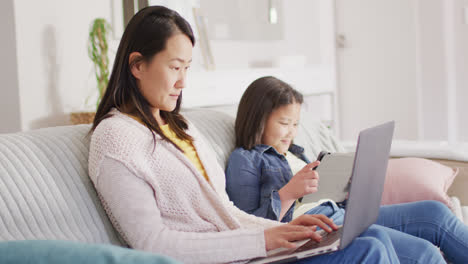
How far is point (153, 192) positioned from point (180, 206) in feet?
0.25

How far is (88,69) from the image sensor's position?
2662 mm

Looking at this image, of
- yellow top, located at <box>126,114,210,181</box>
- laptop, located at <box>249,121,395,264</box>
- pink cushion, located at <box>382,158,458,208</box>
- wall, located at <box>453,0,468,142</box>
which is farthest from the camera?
wall, located at <box>453,0,468,142</box>

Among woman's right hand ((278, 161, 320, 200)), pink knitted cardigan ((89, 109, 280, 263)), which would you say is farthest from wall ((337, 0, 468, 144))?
pink knitted cardigan ((89, 109, 280, 263))

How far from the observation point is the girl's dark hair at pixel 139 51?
1314 millimetres

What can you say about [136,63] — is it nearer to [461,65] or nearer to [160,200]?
[160,200]

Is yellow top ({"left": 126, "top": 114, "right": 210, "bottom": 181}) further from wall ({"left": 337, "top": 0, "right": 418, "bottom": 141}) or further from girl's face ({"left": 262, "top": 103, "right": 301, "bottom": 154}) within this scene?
wall ({"left": 337, "top": 0, "right": 418, "bottom": 141})

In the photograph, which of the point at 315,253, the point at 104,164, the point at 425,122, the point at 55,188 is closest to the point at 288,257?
the point at 315,253

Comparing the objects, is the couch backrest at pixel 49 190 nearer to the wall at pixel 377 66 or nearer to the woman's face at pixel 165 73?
the woman's face at pixel 165 73

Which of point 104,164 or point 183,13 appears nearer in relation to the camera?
point 104,164

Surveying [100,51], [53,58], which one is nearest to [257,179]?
[100,51]

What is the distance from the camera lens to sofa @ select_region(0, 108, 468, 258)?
1.16 meters

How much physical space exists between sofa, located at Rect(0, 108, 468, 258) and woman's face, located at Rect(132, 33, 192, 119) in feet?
0.67

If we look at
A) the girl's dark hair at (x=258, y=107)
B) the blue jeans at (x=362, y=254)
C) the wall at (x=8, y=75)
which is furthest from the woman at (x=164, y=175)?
the wall at (x=8, y=75)

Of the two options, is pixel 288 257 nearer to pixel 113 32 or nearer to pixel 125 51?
pixel 125 51
